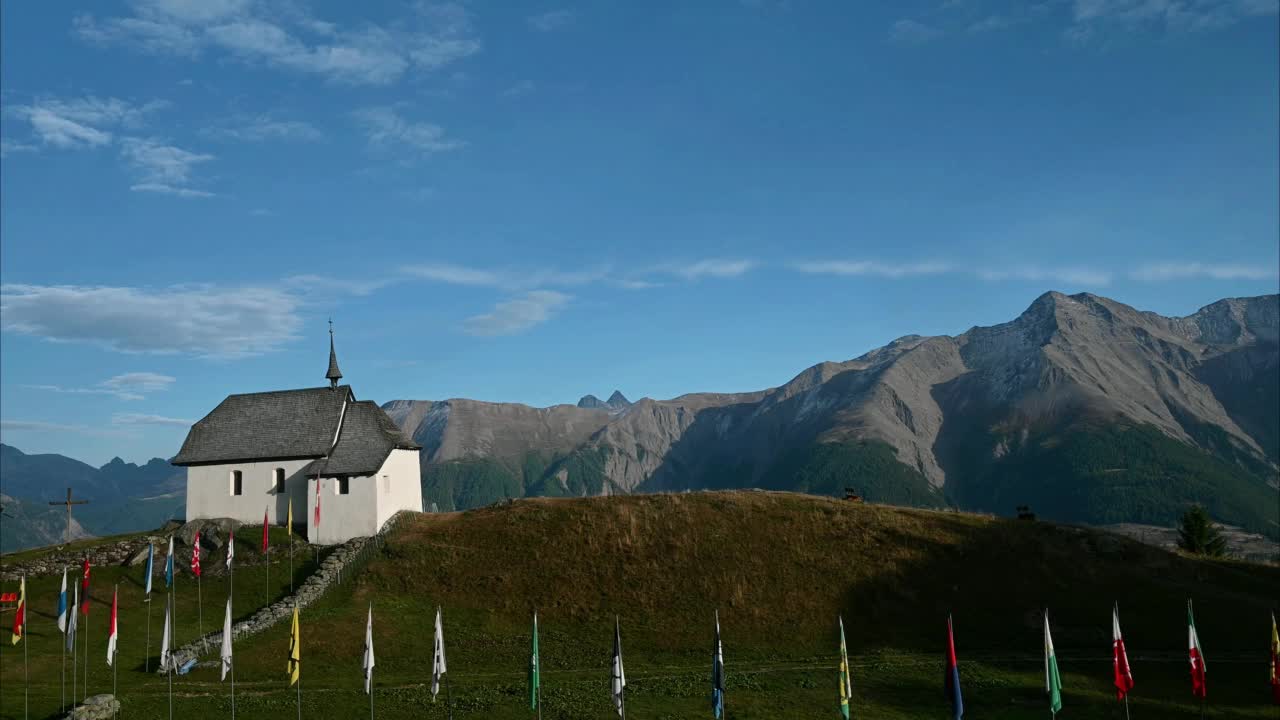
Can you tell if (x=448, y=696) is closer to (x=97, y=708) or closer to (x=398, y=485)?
(x=97, y=708)

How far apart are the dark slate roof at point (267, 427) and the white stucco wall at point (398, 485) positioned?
571cm

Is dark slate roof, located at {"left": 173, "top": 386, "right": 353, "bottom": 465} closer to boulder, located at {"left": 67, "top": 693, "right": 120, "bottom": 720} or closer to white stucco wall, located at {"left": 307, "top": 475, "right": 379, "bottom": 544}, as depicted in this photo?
white stucco wall, located at {"left": 307, "top": 475, "right": 379, "bottom": 544}

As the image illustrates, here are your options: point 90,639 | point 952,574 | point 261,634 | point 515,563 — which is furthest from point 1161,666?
point 90,639

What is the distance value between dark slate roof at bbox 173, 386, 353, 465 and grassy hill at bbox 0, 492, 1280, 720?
1196 cm

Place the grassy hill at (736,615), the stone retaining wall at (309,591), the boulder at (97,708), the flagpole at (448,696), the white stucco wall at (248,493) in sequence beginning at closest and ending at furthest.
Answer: the boulder at (97,708)
the flagpole at (448,696)
the grassy hill at (736,615)
the stone retaining wall at (309,591)
the white stucco wall at (248,493)

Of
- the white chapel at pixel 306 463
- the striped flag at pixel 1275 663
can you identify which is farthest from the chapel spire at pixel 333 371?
the striped flag at pixel 1275 663

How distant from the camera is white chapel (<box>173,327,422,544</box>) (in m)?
70.1

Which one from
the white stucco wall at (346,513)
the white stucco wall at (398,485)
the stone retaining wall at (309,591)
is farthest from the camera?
the white stucco wall at (398,485)

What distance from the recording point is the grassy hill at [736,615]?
4281 centimetres

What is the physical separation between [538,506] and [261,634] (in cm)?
2393

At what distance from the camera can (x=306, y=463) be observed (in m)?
73.5

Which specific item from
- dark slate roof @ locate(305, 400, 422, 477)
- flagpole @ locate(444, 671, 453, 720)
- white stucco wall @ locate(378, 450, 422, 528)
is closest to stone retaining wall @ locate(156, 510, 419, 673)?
white stucco wall @ locate(378, 450, 422, 528)

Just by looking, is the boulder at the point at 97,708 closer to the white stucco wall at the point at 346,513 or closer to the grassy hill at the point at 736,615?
the grassy hill at the point at 736,615

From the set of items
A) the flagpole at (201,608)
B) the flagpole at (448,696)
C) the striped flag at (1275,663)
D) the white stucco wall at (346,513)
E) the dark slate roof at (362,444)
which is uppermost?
the dark slate roof at (362,444)
